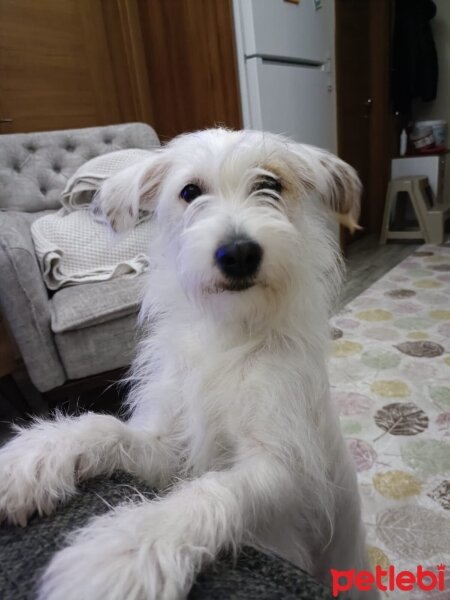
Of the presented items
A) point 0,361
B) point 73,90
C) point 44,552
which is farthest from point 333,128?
point 44,552

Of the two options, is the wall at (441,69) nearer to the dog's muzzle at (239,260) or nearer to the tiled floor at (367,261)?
the tiled floor at (367,261)

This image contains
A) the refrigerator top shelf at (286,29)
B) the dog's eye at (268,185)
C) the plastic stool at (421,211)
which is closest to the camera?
the dog's eye at (268,185)

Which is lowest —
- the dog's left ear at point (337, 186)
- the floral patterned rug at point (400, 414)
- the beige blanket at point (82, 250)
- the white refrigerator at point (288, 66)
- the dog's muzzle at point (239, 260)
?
the floral patterned rug at point (400, 414)

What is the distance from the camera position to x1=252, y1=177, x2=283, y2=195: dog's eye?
0.90m

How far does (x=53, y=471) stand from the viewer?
1.90ft

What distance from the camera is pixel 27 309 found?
4.73 ft

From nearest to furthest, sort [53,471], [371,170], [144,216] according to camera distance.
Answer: [53,471] < [144,216] < [371,170]

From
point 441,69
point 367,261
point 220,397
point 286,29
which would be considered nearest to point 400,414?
point 220,397

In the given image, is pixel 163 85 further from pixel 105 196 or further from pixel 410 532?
pixel 410 532

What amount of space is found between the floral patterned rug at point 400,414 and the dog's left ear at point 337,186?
3.01 ft

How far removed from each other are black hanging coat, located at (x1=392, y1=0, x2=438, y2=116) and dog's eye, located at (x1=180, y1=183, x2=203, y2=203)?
484cm

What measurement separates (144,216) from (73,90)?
232 cm

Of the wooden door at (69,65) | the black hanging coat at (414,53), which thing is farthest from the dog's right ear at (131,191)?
the black hanging coat at (414,53)

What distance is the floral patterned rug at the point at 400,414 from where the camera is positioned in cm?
122
